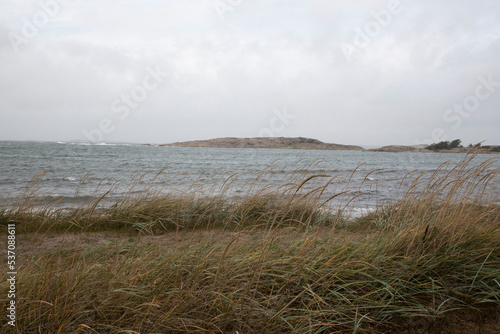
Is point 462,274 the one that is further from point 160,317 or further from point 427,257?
point 160,317

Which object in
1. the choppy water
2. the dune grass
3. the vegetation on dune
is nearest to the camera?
the dune grass

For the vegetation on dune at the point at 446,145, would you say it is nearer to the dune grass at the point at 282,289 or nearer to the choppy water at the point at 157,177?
the choppy water at the point at 157,177

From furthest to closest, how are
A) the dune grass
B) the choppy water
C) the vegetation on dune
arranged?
the vegetation on dune, the choppy water, the dune grass

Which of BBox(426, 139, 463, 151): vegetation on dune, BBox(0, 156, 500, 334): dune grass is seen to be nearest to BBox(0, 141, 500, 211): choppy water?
BBox(0, 156, 500, 334): dune grass

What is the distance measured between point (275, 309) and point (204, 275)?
2.38 feet

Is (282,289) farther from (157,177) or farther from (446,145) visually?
(446,145)

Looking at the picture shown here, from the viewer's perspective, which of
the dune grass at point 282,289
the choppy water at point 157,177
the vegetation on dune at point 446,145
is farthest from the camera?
the vegetation on dune at point 446,145

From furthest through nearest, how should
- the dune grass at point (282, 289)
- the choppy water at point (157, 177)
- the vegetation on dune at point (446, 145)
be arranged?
the vegetation on dune at point (446, 145)
the choppy water at point (157, 177)
the dune grass at point (282, 289)

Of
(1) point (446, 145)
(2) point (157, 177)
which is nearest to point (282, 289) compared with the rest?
(2) point (157, 177)

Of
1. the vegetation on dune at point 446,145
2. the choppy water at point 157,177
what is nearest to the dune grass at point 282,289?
the choppy water at point 157,177

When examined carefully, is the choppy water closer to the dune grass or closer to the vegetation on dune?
the dune grass

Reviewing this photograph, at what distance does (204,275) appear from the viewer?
2764 mm

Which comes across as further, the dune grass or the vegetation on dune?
the vegetation on dune

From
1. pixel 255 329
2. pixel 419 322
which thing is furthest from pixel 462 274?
pixel 255 329
